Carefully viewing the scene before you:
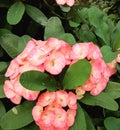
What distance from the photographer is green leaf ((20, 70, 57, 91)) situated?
1.55m

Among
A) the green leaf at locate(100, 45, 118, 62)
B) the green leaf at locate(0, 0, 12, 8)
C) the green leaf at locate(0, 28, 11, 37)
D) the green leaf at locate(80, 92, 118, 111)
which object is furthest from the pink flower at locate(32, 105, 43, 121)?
the green leaf at locate(0, 0, 12, 8)

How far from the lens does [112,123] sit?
1.94 metres

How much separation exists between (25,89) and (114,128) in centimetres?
56

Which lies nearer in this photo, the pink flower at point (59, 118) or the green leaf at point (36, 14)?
the pink flower at point (59, 118)

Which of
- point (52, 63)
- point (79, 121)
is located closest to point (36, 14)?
point (52, 63)

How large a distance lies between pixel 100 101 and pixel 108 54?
27 centimetres

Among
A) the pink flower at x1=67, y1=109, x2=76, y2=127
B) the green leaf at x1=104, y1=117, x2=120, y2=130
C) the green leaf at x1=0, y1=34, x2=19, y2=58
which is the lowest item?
the green leaf at x1=104, y1=117, x2=120, y2=130

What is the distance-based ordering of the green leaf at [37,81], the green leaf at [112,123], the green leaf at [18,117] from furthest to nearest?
1. the green leaf at [112,123]
2. the green leaf at [18,117]
3. the green leaf at [37,81]

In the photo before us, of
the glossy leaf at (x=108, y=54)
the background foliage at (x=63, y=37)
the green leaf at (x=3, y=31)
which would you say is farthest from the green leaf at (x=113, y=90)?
the green leaf at (x=3, y=31)

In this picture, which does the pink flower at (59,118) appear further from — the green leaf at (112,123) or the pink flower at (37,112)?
the green leaf at (112,123)

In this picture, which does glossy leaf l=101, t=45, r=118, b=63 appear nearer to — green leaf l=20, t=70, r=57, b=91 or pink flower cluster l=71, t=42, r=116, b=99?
pink flower cluster l=71, t=42, r=116, b=99

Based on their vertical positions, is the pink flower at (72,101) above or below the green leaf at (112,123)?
above

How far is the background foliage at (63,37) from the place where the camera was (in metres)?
1.71

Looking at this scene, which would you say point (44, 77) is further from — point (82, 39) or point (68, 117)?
point (82, 39)
